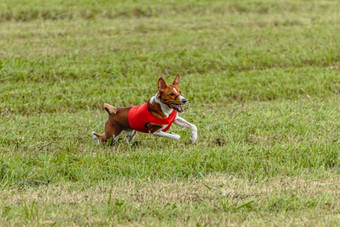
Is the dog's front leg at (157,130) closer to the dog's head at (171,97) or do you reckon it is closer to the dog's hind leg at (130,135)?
the dog's head at (171,97)

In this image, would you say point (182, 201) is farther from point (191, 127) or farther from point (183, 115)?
point (183, 115)

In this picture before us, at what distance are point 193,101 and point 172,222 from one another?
20.8ft

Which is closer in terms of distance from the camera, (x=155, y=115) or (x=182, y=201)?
(x=182, y=201)

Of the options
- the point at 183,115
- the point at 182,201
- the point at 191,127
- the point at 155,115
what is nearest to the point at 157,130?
the point at 155,115

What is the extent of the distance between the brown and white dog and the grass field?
255 mm

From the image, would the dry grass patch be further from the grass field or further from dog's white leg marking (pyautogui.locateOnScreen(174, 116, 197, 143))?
dog's white leg marking (pyautogui.locateOnScreen(174, 116, 197, 143))

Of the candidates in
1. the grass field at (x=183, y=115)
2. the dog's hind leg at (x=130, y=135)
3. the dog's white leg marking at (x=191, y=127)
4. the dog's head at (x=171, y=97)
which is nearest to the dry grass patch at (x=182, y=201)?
the grass field at (x=183, y=115)

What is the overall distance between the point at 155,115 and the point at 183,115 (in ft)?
8.11

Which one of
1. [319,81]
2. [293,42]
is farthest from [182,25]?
[319,81]

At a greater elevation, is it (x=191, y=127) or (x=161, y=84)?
(x=161, y=84)

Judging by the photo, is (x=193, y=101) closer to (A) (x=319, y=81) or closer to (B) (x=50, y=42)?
(A) (x=319, y=81)

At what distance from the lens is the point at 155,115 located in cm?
732

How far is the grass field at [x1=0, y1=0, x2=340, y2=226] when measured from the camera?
5.40 metres

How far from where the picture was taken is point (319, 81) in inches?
466
